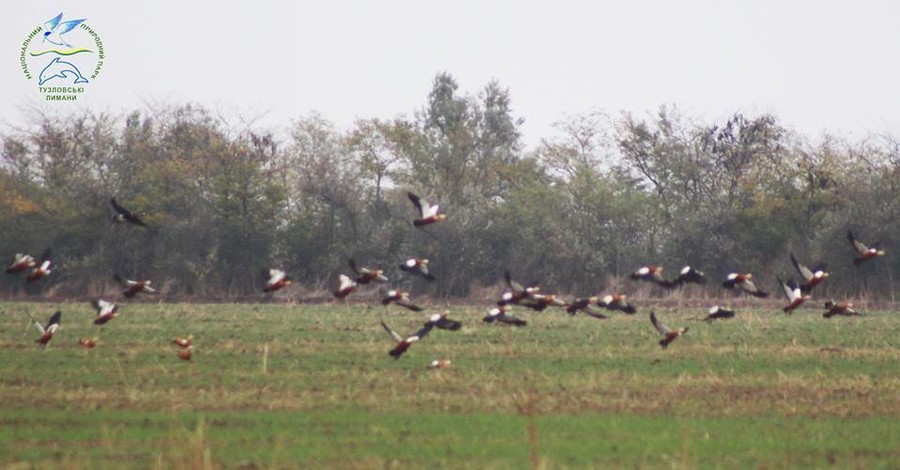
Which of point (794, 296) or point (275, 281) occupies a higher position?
point (275, 281)

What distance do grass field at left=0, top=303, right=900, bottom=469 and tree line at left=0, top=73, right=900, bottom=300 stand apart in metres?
27.1

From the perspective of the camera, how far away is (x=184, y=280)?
58.7 metres

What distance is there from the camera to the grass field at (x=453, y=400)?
13508mm

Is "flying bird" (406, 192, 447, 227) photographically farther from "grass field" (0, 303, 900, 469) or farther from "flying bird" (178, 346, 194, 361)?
"flying bird" (178, 346, 194, 361)

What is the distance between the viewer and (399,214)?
202ft

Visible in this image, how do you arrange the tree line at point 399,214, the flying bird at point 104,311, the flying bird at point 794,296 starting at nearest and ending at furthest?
1. the flying bird at point 794,296
2. the flying bird at point 104,311
3. the tree line at point 399,214

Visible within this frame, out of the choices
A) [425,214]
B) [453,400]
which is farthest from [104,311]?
[453,400]

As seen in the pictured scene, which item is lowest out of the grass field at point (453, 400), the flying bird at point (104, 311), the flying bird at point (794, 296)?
the grass field at point (453, 400)

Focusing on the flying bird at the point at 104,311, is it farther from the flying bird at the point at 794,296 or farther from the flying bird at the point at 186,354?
→ the flying bird at the point at 794,296

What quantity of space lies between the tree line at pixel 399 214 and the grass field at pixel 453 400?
88.8 feet

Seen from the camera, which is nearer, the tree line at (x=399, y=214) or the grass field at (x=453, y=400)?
the grass field at (x=453, y=400)

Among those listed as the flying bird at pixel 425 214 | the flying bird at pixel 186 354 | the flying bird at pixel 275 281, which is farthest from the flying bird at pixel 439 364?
the flying bird at pixel 275 281

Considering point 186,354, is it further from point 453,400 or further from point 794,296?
point 794,296

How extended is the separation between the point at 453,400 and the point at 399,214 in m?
43.8
